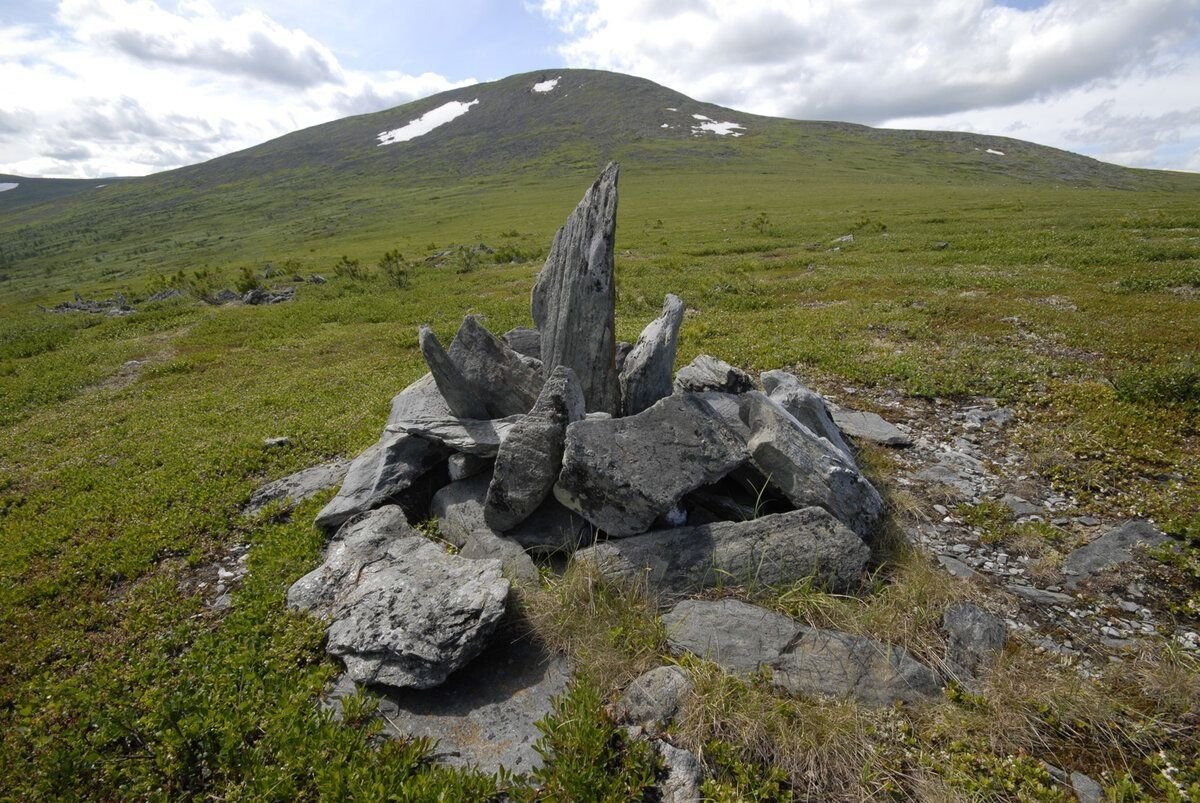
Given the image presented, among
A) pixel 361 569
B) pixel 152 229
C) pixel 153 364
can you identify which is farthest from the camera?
pixel 152 229

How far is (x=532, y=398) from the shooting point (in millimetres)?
11180

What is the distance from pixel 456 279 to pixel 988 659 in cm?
4225

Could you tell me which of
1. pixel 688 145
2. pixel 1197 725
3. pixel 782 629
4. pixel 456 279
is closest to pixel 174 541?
pixel 782 629

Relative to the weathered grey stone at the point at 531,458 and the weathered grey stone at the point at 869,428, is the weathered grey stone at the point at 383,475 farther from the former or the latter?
the weathered grey stone at the point at 869,428

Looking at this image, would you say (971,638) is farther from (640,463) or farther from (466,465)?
(466,465)

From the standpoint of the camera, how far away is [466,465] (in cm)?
1028

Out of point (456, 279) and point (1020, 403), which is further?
point (456, 279)

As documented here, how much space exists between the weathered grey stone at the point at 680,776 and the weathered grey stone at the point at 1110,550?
6.45m

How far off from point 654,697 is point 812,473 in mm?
4051

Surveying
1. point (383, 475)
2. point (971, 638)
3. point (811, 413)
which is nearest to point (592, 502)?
point (383, 475)

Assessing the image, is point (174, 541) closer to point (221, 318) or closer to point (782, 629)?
point (782, 629)

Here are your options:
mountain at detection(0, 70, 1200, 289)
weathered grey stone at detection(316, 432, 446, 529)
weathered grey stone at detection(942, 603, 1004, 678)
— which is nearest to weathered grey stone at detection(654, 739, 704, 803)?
weathered grey stone at detection(942, 603, 1004, 678)

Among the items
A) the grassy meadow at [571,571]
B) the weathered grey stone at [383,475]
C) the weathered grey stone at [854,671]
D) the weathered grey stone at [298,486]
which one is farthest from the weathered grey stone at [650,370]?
the weathered grey stone at [298,486]

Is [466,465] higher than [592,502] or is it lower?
lower
